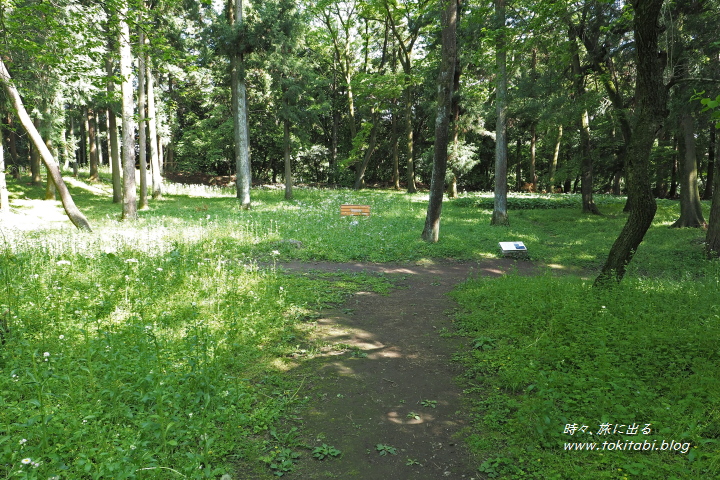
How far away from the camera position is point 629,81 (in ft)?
60.2

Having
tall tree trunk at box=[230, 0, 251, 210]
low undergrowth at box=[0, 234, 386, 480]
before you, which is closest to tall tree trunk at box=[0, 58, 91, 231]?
low undergrowth at box=[0, 234, 386, 480]

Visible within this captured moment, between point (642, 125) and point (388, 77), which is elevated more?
point (388, 77)

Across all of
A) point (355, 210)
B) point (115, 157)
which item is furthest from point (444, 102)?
point (115, 157)

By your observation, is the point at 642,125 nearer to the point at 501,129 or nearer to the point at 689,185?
the point at 501,129

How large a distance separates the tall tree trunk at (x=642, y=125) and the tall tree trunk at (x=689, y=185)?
1151 cm

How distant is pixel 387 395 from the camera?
432 centimetres

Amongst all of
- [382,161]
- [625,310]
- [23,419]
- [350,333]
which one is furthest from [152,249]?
[382,161]

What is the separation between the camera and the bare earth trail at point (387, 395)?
3279mm

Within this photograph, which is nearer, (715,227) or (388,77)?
(715,227)

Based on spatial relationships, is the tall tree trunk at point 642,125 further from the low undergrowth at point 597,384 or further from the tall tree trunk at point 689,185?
the tall tree trunk at point 689,185

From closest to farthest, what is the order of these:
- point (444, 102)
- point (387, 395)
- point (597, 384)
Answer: point (597, 384)
point (387, 395)
point (444, 102)

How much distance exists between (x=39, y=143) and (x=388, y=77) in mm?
20650

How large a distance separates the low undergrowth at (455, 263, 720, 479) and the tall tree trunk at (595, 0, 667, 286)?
2.37ft

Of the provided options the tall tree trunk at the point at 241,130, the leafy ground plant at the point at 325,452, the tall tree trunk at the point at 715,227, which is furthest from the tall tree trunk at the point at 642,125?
the tall tree trunk at the point at 241,130
